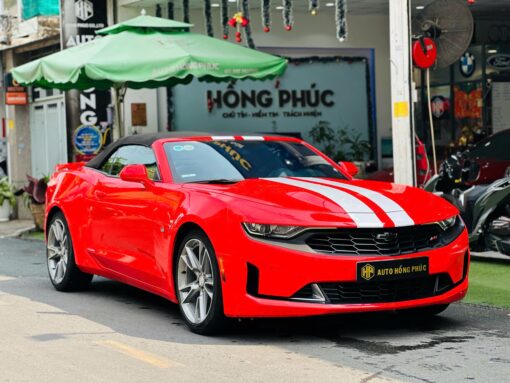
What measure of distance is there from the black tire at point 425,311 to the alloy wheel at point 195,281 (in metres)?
1.61

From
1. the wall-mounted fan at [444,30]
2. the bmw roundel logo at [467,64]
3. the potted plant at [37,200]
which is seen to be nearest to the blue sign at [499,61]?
the bmw roundel logo at [467,64]

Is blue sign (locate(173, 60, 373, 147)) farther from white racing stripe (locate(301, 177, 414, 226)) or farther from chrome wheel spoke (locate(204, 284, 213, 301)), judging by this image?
chrome wheel spoke (locate(204, 284, 213, 301))

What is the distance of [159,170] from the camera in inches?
325

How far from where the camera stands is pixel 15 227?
64.8 ft

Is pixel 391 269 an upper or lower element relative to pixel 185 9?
lower

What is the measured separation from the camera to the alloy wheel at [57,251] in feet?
31.9

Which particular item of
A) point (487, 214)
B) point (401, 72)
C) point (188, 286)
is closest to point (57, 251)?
point (188, 286)

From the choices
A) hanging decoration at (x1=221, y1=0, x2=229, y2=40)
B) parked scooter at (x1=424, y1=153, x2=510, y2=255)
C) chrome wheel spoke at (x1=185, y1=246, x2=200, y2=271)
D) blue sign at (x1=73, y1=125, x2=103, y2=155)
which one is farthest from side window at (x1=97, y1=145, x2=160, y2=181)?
blue sign at (x1=73, y1=125, x2=103, y2=155)

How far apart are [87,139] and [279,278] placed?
13.0m

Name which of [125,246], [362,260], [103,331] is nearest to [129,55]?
[125,246]

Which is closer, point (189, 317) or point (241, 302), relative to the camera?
point (241, 302)

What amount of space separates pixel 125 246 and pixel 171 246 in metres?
0.93

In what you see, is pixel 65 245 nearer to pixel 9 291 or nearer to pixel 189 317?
pixel 9 291

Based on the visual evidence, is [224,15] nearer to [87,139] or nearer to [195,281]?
[87,139]
